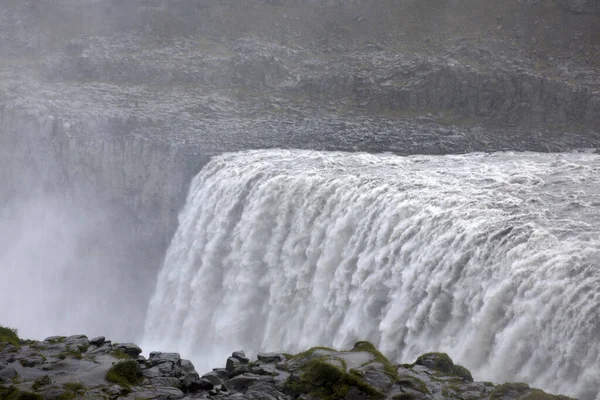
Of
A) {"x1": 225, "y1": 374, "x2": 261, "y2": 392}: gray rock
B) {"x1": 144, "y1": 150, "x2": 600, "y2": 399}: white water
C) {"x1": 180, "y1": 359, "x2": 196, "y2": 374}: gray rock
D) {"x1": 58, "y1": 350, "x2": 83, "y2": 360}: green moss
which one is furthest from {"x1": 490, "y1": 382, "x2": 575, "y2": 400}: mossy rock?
{"x1": 58, "y1": 350, "x2": 83, "y2": 360}: green moss

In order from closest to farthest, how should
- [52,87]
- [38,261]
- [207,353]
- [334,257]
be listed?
1. [334,257]
2. [207,353]
3. [38,261]
4. [52,87]

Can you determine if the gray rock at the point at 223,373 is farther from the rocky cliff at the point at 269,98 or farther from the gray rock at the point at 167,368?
the rocky cliff at the point at 269,98

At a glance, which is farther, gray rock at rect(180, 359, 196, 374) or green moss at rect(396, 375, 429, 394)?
gray rock at rect(180, 359, 196, 374)

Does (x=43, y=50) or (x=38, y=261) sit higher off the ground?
(x=43, y=50)

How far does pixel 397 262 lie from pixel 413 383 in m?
7.52

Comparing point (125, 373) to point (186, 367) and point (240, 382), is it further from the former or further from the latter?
point (240, 382)

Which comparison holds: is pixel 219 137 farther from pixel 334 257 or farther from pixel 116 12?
pixel 116 12

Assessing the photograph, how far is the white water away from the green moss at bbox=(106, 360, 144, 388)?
8035mm

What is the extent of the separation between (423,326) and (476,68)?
2674 centimetres

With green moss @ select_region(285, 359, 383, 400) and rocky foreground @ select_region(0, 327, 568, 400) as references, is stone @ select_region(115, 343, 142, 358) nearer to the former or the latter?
rocky foreground @ select_region(0, 327, 568, 400)

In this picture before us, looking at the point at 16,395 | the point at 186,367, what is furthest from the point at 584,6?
the point at 16,395

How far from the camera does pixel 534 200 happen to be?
24.1 m

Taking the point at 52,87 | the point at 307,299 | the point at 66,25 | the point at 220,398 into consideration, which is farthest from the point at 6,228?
the point at 220,398

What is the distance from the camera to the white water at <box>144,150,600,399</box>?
17.3 metres
